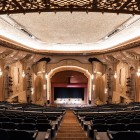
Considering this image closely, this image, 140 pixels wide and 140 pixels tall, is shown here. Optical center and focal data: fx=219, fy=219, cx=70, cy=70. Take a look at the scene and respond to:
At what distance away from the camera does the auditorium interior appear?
197 inches

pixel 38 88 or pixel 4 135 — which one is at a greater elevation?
pixel 38 88

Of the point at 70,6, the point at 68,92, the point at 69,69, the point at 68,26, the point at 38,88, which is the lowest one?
the point at 68,92

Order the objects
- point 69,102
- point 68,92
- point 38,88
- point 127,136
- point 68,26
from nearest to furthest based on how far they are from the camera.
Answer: point 127,136, point 68,26, point 38,88, point 69,102, point 68,92

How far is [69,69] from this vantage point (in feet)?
83.1

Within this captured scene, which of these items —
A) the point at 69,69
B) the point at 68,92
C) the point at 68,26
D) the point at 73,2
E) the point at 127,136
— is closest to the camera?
the point at 127,136

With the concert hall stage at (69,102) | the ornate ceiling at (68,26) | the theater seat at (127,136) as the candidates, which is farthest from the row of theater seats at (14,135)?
the concert hall stage at (69,102)

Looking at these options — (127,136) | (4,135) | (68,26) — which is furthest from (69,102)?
(4,135)

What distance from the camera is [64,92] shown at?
29438 mm

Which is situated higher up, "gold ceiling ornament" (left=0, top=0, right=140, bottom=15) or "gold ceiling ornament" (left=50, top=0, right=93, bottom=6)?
"gold ceiling ornament" (left=50, top=0, right=93, bottom=6)

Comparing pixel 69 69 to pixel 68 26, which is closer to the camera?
pixel 68 26

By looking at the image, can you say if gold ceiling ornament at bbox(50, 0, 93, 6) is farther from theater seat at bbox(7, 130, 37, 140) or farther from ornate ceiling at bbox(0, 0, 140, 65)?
theater seat at bbox(7, 130, 37, 140)

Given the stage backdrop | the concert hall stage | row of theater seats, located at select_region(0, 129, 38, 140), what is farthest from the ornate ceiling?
the concert hall stage

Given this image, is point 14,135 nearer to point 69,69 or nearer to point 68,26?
point 68,26

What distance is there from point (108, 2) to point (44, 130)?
3443 millimetres
